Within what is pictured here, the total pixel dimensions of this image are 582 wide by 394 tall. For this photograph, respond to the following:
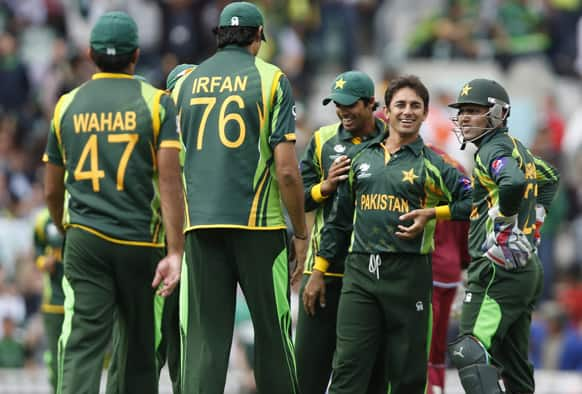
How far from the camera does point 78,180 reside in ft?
33.1

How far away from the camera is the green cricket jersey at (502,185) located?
410 inches

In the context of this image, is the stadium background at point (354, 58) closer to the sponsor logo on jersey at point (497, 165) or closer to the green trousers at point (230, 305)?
the sponsor logo on jersey at point (497, 165)

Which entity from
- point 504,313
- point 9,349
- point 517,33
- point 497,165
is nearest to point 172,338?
point 504,313

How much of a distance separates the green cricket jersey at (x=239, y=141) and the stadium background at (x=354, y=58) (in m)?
10.2

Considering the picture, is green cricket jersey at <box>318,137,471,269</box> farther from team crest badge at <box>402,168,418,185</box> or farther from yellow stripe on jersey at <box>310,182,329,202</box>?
yellow stripe on jersey at <box>310,182,329,202</box>

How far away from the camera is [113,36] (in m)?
10.1

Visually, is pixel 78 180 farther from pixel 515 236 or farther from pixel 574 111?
pixel 574 111

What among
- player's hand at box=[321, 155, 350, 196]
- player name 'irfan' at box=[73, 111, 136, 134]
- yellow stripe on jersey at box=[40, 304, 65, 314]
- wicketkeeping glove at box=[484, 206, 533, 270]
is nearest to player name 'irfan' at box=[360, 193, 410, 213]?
player's hand at box=[321, 155, 350, 196]

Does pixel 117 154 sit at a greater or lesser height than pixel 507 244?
greater

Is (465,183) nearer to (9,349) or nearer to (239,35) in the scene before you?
(239,35)

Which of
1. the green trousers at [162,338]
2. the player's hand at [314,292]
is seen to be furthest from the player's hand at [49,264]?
the player's hand at [314,292]

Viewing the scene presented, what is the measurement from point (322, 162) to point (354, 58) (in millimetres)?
12467

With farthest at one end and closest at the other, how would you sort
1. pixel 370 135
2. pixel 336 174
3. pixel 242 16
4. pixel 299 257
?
pixel 370 135 → pixel 336 174 → pixel 299 257 → pixel 242 16

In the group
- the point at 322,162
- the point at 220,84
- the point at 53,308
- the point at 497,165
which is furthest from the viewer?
the point at 53,308
